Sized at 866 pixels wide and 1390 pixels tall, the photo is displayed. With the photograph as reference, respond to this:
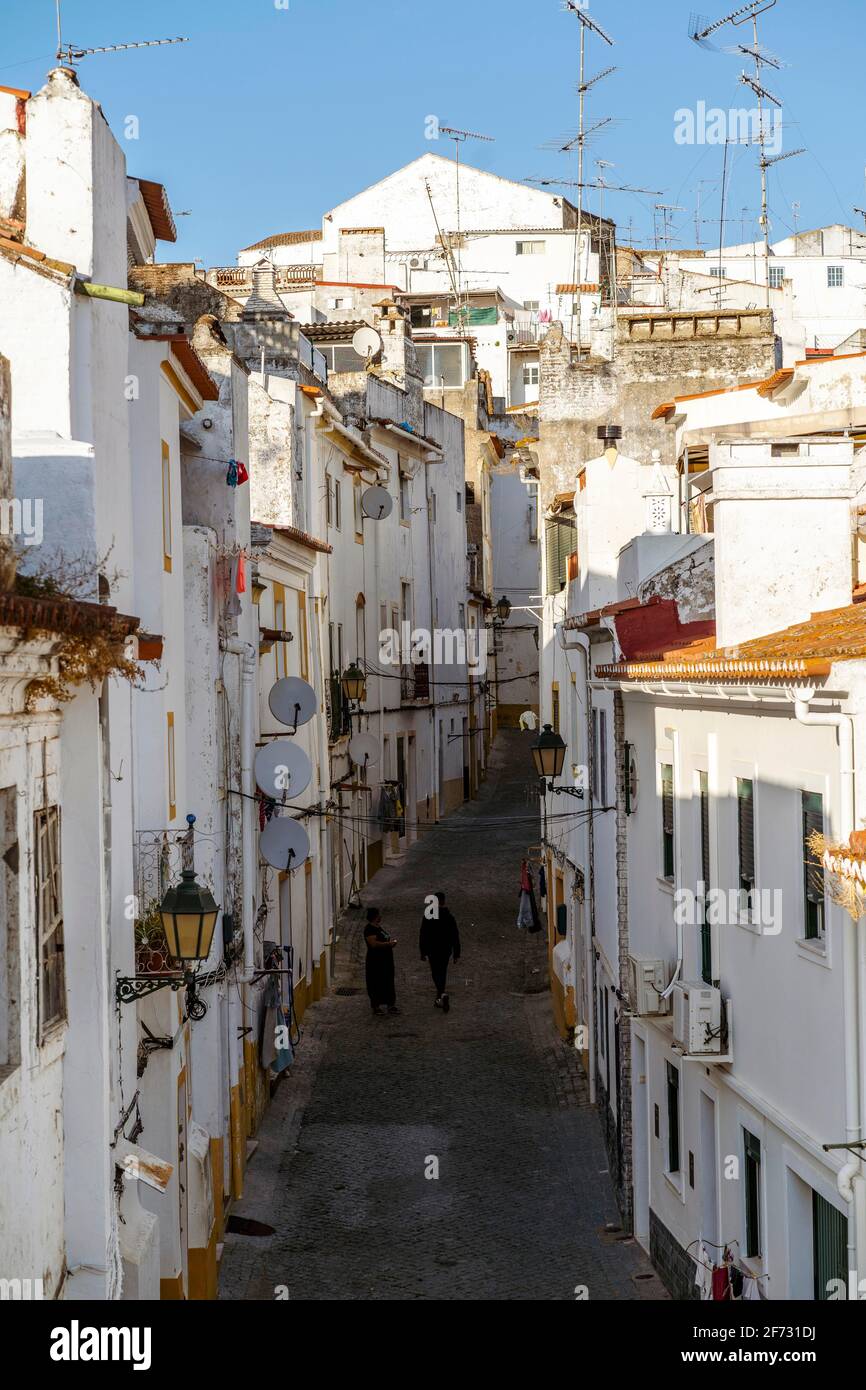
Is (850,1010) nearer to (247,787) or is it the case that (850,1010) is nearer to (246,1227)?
(246,1227)

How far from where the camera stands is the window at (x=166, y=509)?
14.7 metres

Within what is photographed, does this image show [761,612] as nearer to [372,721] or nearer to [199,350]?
[199,350]

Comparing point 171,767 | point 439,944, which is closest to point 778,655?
point 171,767

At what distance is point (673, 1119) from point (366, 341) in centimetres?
2857

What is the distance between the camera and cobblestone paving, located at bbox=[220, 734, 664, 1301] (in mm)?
15766

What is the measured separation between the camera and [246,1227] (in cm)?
1708

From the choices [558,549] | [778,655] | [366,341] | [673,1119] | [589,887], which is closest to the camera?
[778,655]

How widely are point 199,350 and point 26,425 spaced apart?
10.4m

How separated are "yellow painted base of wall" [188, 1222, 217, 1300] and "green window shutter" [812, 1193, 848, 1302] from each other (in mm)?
6148

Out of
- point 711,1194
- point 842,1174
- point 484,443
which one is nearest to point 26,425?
point 842,1174

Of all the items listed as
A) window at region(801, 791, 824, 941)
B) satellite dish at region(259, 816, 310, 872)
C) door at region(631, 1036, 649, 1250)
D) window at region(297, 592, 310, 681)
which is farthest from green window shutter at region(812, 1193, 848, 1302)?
window at region(297, 592, 310, 681)

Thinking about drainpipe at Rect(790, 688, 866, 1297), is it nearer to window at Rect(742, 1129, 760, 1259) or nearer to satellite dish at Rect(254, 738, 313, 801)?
window at Rect(742, 1129, 760, 1259)

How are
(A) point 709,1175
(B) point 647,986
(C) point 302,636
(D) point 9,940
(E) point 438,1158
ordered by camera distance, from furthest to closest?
(C) point 302,636, (E) point 438,1158, (B) point 647,986, (A) point 709,1175, (D) point 9,940

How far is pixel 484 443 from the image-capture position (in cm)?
5456
